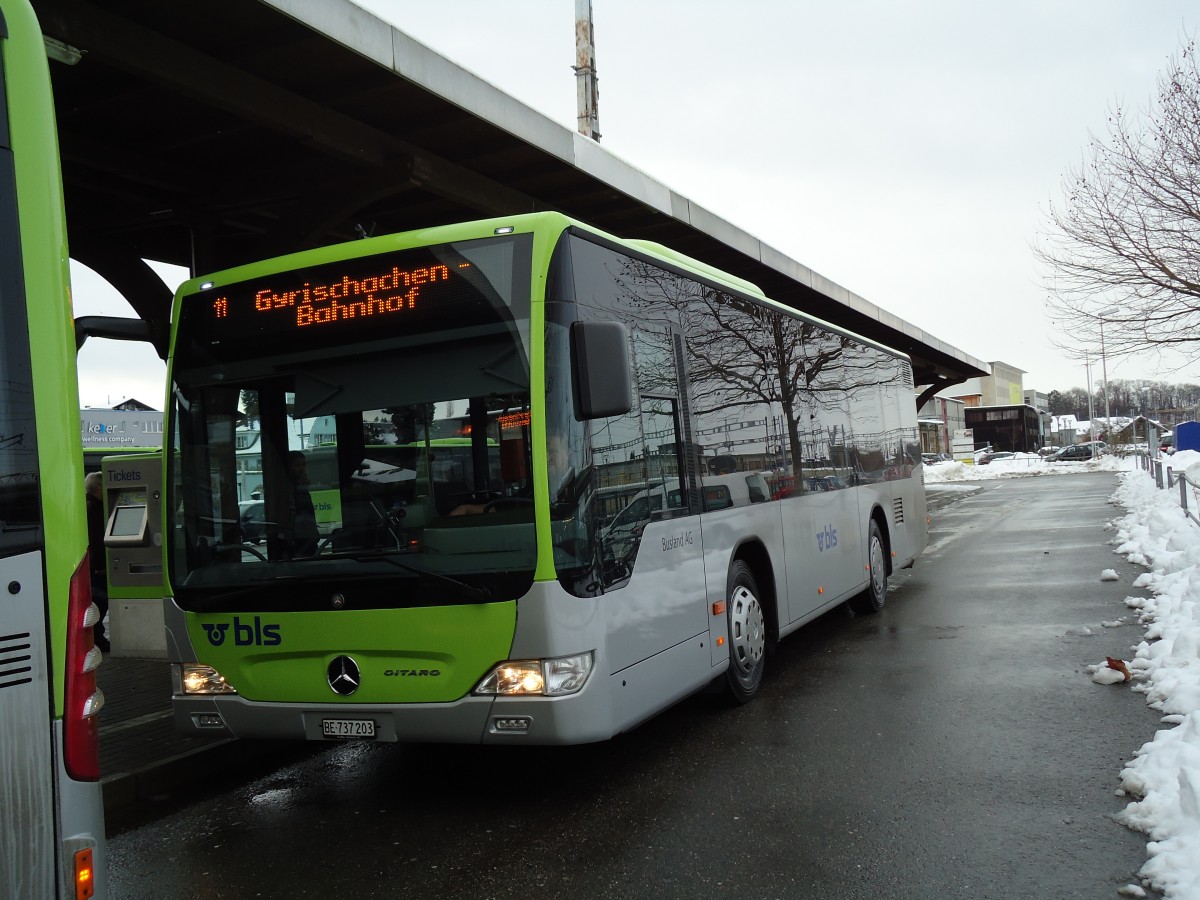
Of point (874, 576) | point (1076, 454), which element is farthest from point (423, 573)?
point (1076, 454)

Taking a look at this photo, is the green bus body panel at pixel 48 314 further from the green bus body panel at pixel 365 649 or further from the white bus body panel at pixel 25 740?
the green bus body panel at pixel 365 649

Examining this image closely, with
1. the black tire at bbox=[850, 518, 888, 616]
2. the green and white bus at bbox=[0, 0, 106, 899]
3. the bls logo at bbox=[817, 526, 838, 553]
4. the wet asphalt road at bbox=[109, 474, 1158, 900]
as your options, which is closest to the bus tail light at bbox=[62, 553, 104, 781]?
the green and white bus at bbox=[0, 0, 106, 899]

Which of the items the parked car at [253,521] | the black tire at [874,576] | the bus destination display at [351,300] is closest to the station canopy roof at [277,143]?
the bus destination display at [351,300]

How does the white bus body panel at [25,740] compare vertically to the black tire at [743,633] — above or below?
above

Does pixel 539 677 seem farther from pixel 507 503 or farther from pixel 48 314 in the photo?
pixel 48 314

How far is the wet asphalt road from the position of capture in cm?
415

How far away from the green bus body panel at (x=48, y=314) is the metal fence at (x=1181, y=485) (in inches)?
476

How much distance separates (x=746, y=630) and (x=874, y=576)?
4.28m

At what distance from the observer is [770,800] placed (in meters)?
5.02

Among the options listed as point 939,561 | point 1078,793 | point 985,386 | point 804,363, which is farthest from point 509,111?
point 985,386

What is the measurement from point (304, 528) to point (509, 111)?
17.1ft

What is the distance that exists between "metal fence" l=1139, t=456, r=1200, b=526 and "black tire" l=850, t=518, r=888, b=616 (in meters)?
3.81

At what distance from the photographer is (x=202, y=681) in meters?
5.42

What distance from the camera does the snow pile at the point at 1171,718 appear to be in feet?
12.7
